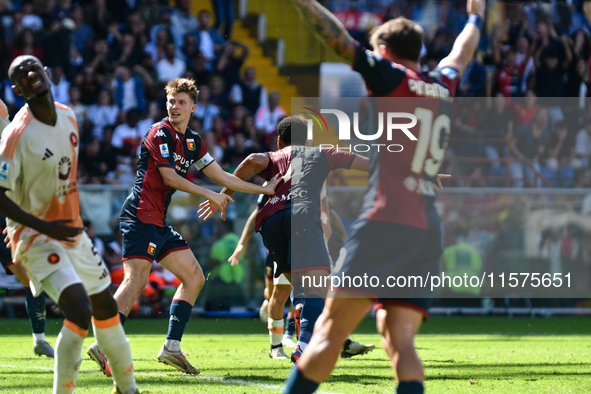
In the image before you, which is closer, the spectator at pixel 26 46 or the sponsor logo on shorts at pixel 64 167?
the sponsor logo on shorts at pixel 64 167

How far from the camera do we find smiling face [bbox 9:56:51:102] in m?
4.20

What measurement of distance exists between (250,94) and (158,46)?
2.43m

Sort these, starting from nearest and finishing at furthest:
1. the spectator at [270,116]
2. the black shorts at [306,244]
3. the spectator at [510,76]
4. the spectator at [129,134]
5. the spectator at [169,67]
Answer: the black shorts at [306,244] < the spectator at [129,134] < the spectator at [169,67] < the spectator at [270,116] < the spectator at [510,76]

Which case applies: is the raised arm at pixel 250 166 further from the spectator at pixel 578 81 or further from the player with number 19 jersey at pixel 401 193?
the spectator at pixel 578 81

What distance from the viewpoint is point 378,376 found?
634 cm

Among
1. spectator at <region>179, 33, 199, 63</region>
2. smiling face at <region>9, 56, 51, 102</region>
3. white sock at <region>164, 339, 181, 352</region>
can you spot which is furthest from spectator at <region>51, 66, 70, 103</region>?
smiling face at <region>9, 56, 51, 102</region>

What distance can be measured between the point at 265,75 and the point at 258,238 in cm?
812

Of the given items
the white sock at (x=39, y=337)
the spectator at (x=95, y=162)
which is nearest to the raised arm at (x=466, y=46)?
the white sock at (x=39, y=337)

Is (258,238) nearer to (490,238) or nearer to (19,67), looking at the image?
(490,238)

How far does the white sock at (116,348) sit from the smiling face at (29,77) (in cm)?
143

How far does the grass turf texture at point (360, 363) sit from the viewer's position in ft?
18.8

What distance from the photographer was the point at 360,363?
738 cm

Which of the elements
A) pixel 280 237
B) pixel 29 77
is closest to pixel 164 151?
pixel 280 237

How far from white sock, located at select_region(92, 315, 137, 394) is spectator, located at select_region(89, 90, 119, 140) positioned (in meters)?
11.1
